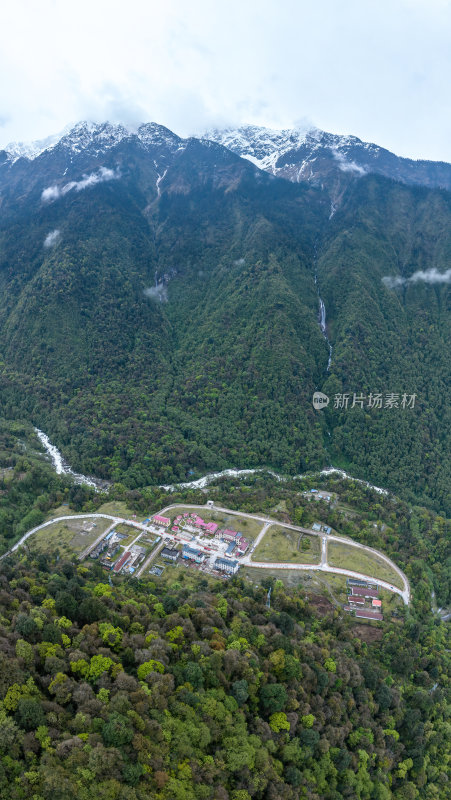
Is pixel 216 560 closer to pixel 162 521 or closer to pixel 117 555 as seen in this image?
pixel 162 521

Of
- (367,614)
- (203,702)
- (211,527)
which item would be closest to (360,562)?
(367,614)

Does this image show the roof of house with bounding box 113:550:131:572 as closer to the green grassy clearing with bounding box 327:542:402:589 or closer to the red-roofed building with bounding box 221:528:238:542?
the red-roofed building with bounding box 221:528:238:542

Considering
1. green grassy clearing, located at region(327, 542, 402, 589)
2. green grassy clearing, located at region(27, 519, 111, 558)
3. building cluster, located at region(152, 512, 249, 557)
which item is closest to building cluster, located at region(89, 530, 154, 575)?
green grassy clearing, located at region(27, 519, 111, 558)

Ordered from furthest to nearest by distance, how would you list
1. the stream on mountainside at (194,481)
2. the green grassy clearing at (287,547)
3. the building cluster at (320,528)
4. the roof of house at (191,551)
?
the stream on mountainside at (194,481), the building cluster at (320,528), the green grassy clearing at (287,547), the roof of house at (191,551)

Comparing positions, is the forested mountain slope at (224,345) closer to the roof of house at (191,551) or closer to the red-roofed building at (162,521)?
the red-roofed building at (162,521)

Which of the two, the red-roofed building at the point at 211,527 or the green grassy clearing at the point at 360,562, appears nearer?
the green grassy clearing at the point at 360,562

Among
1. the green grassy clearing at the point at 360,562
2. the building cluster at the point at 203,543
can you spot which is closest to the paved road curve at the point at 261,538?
the green grassy clearing at the point at 360,562
